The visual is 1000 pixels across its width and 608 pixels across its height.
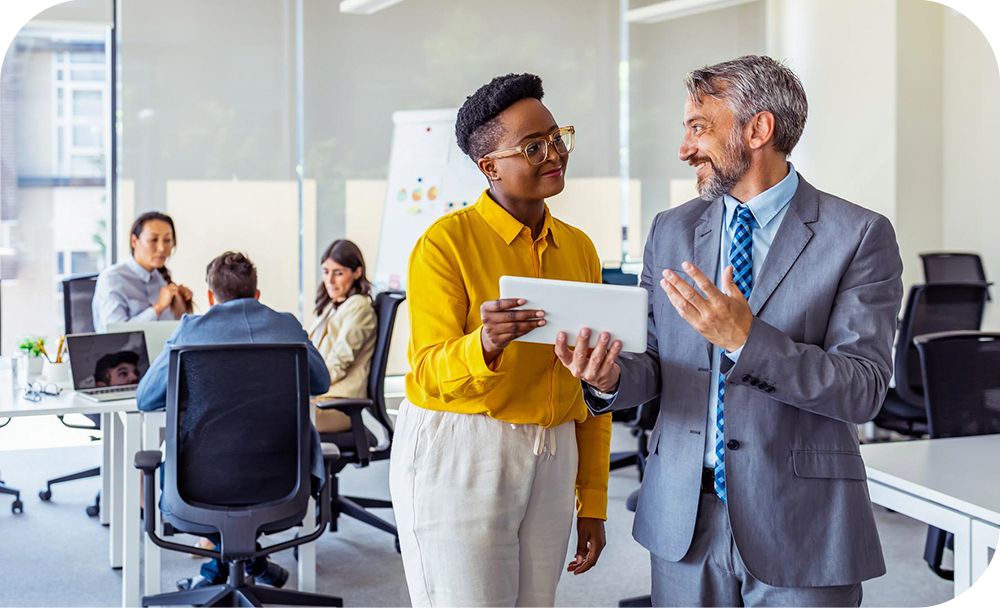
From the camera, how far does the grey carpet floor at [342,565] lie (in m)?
3.79

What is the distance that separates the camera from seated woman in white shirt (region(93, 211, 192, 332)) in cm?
484

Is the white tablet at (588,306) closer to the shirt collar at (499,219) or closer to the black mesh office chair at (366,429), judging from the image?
the shirt collar at (499,219)

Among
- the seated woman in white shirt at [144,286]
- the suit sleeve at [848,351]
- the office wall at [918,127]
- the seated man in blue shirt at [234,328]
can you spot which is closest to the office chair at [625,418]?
the seated man in blue shirt at [234,328]

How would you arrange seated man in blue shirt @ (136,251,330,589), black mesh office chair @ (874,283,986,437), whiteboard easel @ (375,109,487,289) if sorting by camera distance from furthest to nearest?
whiteboard easel @ (375,109,487,289)
black mesh office chair @ (874,283,986,437)
seated man in blue shirt @ (136,251,330,589)

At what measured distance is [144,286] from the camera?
16.4ft

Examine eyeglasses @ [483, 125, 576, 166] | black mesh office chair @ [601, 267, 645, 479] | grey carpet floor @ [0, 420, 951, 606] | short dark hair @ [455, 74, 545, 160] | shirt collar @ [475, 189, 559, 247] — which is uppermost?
short dark hair @ [455, 74, 545, 160]

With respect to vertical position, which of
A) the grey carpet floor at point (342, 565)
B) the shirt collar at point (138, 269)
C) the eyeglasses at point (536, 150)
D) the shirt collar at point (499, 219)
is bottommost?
the grey carpet floor at point (342, 565)

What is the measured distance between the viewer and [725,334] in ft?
5.20

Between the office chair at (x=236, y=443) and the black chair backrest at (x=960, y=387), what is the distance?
74.2 inches

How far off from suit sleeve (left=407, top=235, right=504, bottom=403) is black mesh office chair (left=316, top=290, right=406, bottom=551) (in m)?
2.33

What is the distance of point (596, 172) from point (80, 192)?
11.9 ft

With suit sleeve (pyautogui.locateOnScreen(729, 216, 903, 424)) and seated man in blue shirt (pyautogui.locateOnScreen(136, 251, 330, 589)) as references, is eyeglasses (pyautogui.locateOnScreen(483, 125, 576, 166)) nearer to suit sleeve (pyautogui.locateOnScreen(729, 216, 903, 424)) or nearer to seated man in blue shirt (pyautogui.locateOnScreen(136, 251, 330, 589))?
suit sleeve (pyautogui.locateOnScreen(729, 216, 903, 424))

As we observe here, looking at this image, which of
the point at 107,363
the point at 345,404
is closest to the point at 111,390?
the point at 107,363

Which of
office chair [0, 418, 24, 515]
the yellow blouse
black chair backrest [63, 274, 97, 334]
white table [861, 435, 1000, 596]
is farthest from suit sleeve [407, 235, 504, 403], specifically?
office chair [0, 418, 24, 515]
